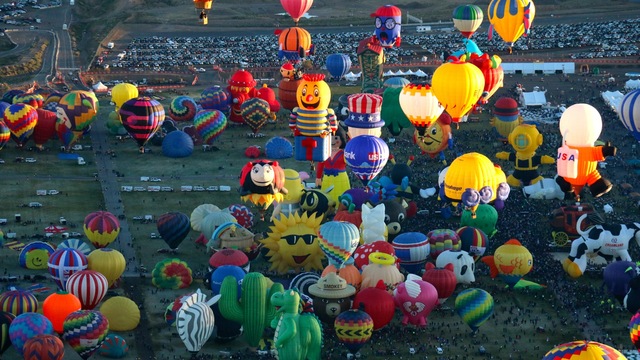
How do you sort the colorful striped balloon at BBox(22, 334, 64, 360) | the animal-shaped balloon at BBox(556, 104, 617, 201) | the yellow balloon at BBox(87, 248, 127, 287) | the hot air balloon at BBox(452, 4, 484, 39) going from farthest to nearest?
the hot air balloon at BBox(452, 4, 484, 39) < the animal-shaped balloon at BBox(556, 104, 617, 201) < the yellow balloon at BBox(87, 248, 127, 287) < the colorful striped balloon at BBox(22, 334, 64, 360)

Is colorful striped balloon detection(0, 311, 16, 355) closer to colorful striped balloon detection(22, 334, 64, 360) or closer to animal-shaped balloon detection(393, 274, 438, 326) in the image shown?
colorful striped balloon detection(22, 334, 64, 360)

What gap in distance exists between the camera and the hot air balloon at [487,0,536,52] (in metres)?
75.1

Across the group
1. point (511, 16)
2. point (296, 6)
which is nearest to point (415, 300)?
point (511, 16)

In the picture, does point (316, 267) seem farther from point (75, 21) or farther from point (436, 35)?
point (75, 21)

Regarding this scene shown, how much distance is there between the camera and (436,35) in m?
104

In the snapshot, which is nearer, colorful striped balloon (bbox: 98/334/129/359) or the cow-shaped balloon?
colorful striped balloon (bbox: 98/334/129/359)

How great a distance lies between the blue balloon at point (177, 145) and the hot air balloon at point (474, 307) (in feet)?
81.8

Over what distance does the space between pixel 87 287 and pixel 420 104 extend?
20.9 metres

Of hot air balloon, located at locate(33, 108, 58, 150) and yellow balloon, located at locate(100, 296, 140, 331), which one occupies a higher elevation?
hot air balloon, located at locate(33, 108, 58, 150)

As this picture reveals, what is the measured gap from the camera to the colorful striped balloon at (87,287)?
4734 cm

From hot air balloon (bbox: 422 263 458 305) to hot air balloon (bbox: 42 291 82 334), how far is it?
41.1 ft

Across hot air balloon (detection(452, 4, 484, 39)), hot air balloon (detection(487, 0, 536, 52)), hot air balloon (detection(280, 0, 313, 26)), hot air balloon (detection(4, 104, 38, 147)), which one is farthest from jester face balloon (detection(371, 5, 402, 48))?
hot air balloon (detection(4, 104, 38, 147))

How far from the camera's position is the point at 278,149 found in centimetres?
6881

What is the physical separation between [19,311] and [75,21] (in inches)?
2635
